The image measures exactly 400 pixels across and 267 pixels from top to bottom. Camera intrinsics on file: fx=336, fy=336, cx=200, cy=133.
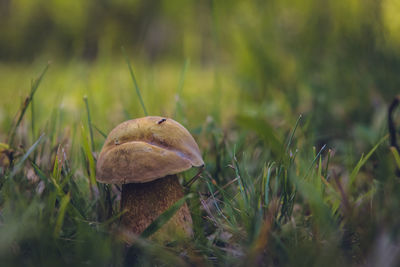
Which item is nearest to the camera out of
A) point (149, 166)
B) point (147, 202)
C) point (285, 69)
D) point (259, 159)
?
point (149, 166)

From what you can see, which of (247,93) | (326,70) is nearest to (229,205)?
(326,70)

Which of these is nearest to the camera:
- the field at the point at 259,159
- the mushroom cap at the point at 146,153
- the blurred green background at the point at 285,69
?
the field at the point at 259,159

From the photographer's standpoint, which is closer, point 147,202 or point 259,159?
point 147,202

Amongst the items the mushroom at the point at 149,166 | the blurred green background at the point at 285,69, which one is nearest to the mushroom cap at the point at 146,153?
the mushroom at the point at 149,166

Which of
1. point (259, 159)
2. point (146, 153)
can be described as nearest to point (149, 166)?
point (146, 153)

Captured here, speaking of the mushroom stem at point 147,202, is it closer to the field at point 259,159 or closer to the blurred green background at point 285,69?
the field at point 259,159

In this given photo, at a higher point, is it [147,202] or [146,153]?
[146,153]

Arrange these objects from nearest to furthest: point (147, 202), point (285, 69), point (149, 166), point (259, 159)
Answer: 1. point (149, 166)
2. point (147, 202)
3. point (259, 159)
4. point (285, 69)

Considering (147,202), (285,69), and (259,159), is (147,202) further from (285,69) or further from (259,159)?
→ (285,69)
